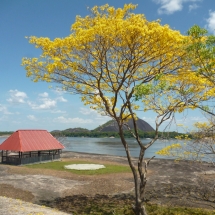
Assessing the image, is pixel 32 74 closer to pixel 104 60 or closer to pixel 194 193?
pixel 104 60

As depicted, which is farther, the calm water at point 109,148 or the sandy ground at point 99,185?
the calm water at point 109,148

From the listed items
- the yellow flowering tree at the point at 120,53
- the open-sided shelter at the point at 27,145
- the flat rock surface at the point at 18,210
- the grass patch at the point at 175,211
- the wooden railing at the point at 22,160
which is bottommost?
the grass patch at the point at 175,211

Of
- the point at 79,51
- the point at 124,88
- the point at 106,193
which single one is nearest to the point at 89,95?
the point at 124,88

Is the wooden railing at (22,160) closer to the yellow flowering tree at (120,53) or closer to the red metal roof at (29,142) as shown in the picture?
the red metal roof at (29,142)

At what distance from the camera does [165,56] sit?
12359 millimetres

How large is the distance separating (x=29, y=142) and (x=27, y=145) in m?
0.77

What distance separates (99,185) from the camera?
19.1 metres

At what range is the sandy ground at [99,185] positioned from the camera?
15414mm

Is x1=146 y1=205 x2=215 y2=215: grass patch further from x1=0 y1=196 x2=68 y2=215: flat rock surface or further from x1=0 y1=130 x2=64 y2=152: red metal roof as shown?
x1=0 y1=130 x2=64 y2=152: red metal roof

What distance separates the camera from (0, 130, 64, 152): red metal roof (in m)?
28.4

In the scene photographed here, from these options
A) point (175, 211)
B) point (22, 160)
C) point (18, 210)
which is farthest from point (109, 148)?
point (18, 210)

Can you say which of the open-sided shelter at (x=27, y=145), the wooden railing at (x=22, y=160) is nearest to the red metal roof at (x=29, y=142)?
the open-sided shelter at (x=27, y=145)

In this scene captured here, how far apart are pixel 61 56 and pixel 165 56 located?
16.1 feet

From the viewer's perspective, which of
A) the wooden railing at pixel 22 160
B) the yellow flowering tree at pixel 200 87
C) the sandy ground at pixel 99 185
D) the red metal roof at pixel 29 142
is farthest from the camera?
the red metal roof at pixel 29 142
